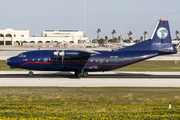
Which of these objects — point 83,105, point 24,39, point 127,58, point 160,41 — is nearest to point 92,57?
point 127,58

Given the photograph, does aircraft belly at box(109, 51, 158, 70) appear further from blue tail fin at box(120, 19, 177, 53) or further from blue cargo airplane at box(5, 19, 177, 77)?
blue tail fin at box(120, 19, 177, 53)

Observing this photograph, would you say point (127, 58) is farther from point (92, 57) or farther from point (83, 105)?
point (83, 105)

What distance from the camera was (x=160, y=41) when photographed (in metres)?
34.3

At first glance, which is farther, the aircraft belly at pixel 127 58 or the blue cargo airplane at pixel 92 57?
the aircraft belly at pixel 127 58

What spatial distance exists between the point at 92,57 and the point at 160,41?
10548 mm

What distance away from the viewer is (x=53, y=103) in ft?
59.1

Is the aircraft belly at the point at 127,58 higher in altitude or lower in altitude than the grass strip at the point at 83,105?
higher

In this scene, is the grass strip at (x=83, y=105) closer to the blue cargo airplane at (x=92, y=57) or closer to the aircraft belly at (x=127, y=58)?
the blue cargo airplane at (x=92, y=57)

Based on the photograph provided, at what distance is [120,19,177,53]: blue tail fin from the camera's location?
3391 cm

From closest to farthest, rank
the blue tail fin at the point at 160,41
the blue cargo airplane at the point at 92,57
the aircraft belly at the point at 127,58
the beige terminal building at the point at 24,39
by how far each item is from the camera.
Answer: the blue cargo airplane at the point at 92,57 → the aircraft belly at the point at 127,58 → the blue tail fin at the point at 160,41 → the beige terminal building at the point at 24,39

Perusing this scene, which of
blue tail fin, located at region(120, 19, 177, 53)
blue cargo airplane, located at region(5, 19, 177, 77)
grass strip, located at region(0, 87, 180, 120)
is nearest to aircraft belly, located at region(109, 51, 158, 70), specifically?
blue cargo airplane, located at region(5, 19, 177, 77)

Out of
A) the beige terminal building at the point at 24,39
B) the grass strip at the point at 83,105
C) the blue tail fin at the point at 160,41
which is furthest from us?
the beige terminal building at the point at 24,39

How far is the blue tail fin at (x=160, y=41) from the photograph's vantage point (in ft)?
111

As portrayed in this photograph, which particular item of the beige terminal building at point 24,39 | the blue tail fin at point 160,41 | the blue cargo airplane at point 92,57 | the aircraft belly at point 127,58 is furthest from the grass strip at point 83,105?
the beige terminal building at point 24,39
